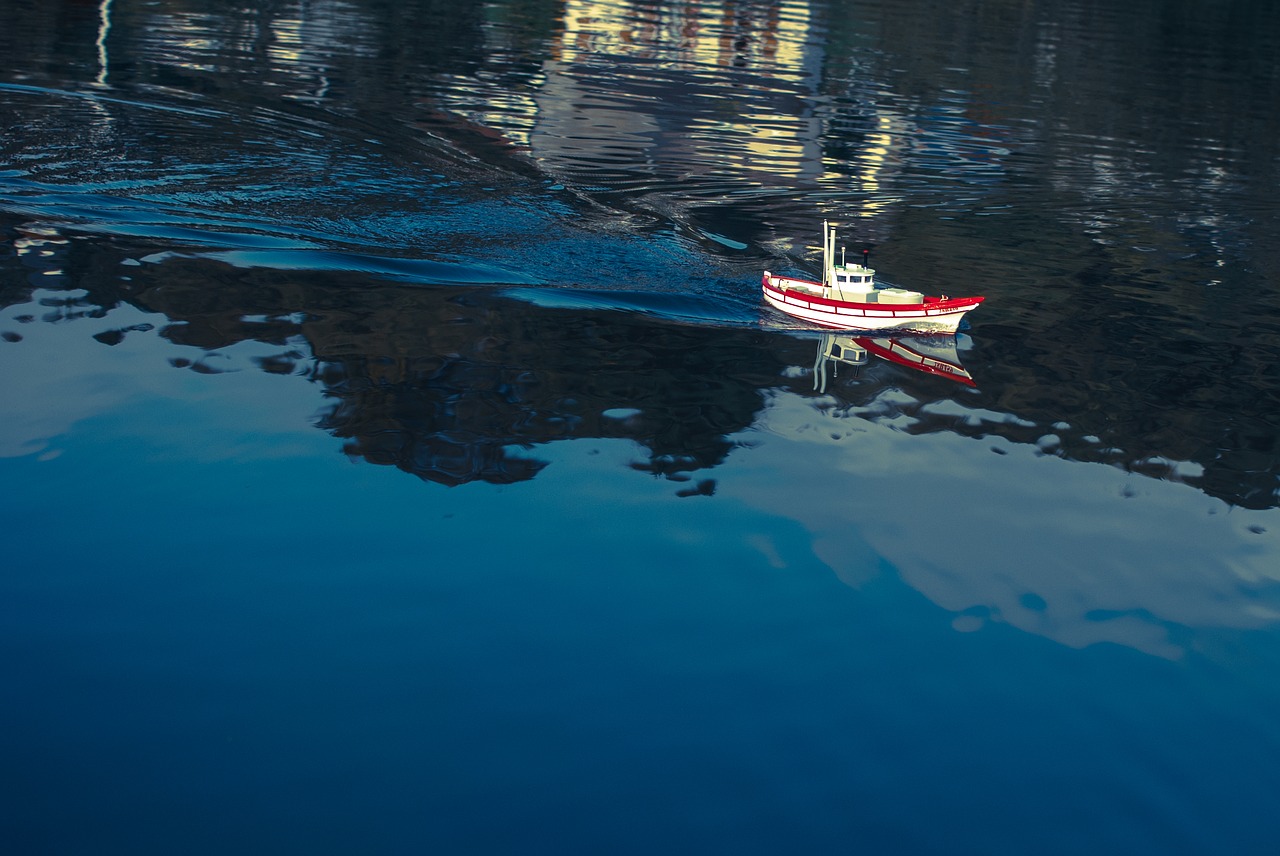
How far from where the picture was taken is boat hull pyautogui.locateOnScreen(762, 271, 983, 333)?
2697cm

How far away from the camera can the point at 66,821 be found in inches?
505

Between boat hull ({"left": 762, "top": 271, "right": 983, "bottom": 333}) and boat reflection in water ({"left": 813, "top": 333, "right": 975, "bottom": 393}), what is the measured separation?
0.87ft

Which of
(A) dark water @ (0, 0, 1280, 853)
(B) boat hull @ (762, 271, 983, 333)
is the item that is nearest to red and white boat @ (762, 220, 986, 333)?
(B) boat hull @ (762, 271, 983, 333)

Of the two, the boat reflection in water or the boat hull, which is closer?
the boat reflection in water

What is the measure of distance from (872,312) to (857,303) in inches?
15.0

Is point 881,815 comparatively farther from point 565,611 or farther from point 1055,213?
point 1055,213

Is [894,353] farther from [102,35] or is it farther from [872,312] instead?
[102,35]

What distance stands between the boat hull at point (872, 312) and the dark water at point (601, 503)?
0.84 meters

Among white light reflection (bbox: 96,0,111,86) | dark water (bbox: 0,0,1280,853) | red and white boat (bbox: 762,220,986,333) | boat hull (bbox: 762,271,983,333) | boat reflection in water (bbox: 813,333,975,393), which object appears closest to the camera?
dark water (bbox: 0,0,1280,853)

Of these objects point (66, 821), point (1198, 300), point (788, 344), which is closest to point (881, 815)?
point (66, 821)

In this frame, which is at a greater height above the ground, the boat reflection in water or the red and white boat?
the red and white boat

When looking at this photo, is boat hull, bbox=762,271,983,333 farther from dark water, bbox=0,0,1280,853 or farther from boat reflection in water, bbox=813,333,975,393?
dark water, bbox=0,0,1280,853

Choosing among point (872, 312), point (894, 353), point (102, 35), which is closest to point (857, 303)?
point (872, 312)

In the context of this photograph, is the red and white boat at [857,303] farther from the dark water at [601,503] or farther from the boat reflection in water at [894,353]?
the dark water at [601,503]
